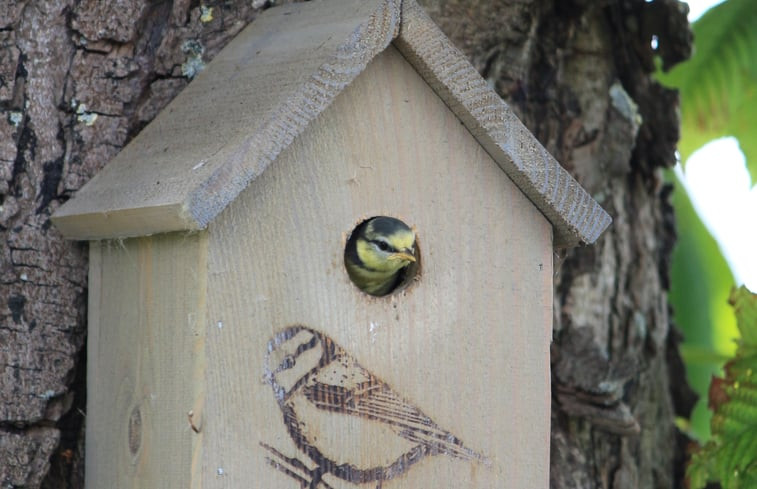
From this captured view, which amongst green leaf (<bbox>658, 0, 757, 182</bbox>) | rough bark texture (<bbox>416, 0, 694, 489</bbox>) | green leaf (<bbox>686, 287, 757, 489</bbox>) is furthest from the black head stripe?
green leaf (<bbox>658, 0, 757, 182</bbox>)

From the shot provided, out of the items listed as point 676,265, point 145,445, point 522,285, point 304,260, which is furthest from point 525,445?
point 676,265

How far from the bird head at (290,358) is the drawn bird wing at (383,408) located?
0.03 metres

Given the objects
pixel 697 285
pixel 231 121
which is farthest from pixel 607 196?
pixel 231 121

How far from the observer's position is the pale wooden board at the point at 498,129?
212cm

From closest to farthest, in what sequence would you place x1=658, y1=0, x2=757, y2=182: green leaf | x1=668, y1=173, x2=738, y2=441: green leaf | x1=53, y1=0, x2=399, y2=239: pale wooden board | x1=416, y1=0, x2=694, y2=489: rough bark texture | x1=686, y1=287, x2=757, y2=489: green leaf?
x1=53, y1=0, x2=399, y2=239: pale wooden board < x1=686, y1=287, x2=757, y2=489: green leaf < x1=416, y1=0, x2=694, y2=489: rough bark texture < x1=658, y1=0, x2=757, y2=182: green leaf < x1=668, y1=173, x2=738, y2=441: green leaf

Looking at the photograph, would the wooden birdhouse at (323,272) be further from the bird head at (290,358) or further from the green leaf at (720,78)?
the green leaf at (720,78)

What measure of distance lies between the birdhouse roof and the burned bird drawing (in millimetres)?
326

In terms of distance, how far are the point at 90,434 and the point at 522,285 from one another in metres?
0.96

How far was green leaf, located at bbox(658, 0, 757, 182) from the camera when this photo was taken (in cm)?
336

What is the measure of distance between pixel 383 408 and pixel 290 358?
24cm

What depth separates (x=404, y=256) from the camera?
2143mm

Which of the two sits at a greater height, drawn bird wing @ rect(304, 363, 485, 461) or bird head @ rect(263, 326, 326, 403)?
bird head @ rect(263, 326, 326, 403)

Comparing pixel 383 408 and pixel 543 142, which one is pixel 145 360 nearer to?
pixel 383 408

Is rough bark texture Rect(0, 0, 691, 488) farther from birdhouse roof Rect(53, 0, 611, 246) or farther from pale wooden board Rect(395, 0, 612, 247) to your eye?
pale wooden board Rect(395, 0, 612, 247)
